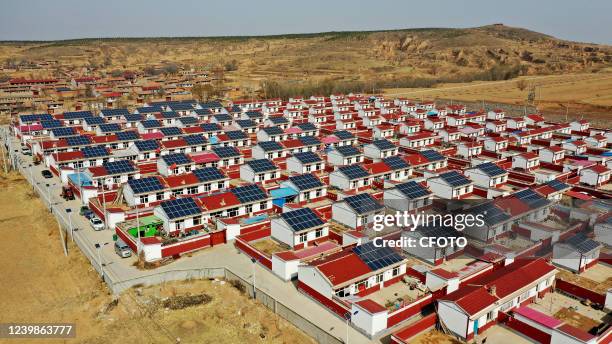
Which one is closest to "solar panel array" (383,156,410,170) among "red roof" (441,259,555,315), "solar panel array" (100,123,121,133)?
"red roof" (441,259,555,315)

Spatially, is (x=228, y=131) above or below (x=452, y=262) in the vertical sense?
above

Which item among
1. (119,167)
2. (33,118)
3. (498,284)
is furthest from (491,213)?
(33,118)

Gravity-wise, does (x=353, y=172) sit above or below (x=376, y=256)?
above

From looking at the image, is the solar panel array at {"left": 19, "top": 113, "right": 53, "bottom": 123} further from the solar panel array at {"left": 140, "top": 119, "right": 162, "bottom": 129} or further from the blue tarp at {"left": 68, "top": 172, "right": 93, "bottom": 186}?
the blue tarp at {"left": 68, "top": 172, "right": 93, "bottom": 186}

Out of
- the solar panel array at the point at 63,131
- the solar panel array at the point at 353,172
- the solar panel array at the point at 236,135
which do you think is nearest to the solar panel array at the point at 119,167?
the solar panel array at the point at 236,135

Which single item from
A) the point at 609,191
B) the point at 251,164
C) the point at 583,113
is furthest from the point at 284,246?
the point at 583,113

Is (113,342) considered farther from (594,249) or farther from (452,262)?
(594,249)

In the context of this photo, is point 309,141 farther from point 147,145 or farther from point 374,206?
point 374,206

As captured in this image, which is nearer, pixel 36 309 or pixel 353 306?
pixel 353 306
